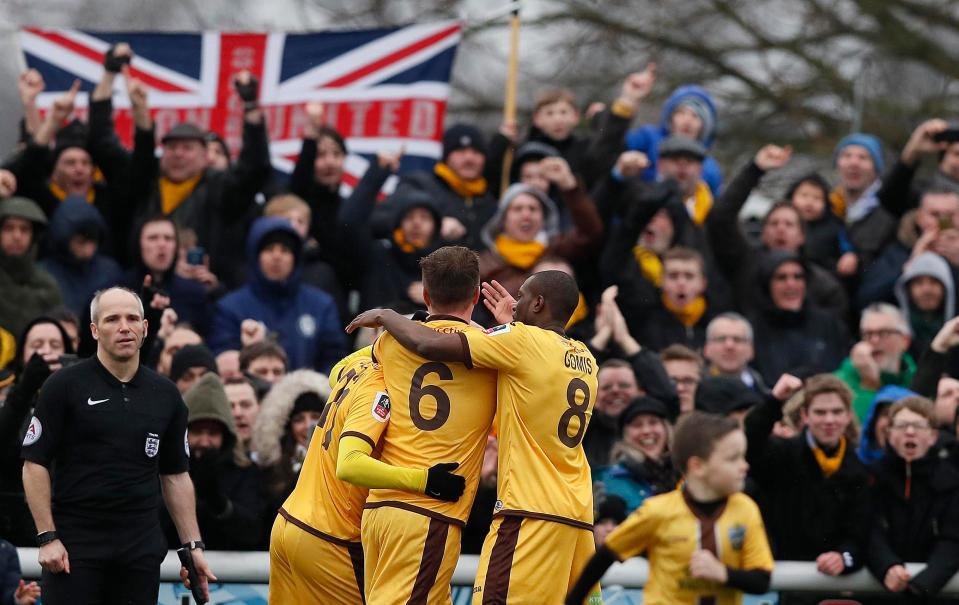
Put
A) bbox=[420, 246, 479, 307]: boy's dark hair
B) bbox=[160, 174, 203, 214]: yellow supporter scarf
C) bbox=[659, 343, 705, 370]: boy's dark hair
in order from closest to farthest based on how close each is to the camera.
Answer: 1. bbox=[420, 246, 479, 307]: boy's dark hair
2. bbox=[659, 343, 705, 370]: boy's dark hair
3. bbox=[160, 174, 203, 214]: yellow supporter scarf

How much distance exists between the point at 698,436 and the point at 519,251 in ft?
15.7

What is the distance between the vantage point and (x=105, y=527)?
923 cm

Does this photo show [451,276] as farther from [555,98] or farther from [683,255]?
[555,98]

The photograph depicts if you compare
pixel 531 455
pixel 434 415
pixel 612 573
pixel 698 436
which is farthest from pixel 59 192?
pixel 698 436

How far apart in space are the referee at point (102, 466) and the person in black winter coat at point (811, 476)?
3651 millimetres

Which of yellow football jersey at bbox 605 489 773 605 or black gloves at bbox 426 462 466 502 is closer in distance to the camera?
yellow football jersey at bbox 605 489 773 605

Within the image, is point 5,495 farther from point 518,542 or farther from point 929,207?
point 929,207

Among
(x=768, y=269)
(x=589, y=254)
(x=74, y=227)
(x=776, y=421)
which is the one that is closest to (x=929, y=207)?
(x=768, y=269)

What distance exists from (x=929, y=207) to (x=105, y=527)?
735 centimetres

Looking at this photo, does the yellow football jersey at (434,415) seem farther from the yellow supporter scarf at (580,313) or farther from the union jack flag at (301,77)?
the union jack flag at (301,77)

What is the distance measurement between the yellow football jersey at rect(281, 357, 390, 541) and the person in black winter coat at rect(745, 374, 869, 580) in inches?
114

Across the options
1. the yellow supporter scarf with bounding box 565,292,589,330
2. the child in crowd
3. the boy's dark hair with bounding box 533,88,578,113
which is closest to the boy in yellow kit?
the yellow supporter scarf with bounding box 565,292,589,330

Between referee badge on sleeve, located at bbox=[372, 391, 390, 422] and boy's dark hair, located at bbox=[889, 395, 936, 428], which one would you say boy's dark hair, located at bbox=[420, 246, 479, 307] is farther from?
boy's dark hair, located at bbox=[889, 395, 936, 428]

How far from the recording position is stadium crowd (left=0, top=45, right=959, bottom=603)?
35.7ft
